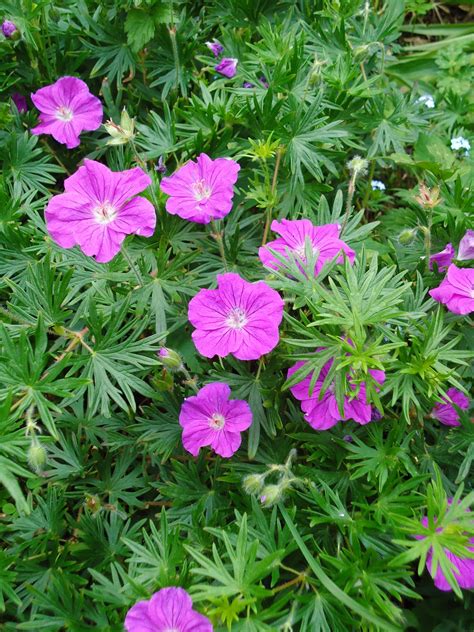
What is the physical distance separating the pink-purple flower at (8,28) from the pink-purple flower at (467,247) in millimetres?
1753

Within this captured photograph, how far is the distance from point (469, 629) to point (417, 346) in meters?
0.79

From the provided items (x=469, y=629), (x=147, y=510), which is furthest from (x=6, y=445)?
(x=469, y=629)

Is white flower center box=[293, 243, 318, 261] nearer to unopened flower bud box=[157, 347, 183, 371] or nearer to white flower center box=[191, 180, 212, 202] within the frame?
white flower center box=[191, 180, 212, 202]

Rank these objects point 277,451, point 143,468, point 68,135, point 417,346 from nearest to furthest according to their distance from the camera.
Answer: point 417,346 < point 277,451 < point 143,468 < point 68,135

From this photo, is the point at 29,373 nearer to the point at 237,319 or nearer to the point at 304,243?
the point at 237,319

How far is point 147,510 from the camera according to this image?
1.95m

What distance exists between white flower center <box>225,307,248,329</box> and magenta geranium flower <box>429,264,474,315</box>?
1.69 ft

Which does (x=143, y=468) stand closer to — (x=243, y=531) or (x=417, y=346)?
(x=243, y=531)

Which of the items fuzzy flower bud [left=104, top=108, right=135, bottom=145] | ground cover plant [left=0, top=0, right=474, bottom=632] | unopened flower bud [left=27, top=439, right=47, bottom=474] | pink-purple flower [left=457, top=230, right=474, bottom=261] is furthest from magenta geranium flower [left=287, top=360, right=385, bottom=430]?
fuzzy flower bud [left=104, top=108, right=135, bottom=145]

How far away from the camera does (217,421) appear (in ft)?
5.49

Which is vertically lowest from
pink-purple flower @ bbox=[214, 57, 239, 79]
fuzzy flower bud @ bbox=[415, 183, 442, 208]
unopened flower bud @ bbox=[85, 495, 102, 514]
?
unopened flower bud @ bbox=[85, 495, 102, 514]

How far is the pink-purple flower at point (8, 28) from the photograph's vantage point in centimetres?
225

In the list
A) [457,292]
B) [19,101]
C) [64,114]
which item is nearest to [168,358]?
[457,292]

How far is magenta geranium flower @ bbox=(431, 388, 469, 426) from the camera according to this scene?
1737 millimetres
